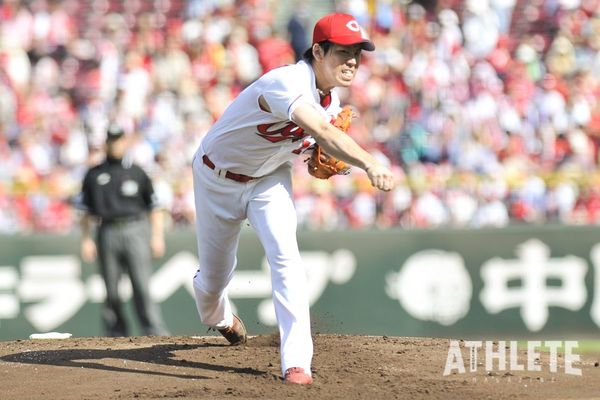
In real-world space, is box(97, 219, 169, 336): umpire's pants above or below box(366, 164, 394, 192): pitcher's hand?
below

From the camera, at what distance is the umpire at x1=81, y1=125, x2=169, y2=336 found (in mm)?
Answer: 11023

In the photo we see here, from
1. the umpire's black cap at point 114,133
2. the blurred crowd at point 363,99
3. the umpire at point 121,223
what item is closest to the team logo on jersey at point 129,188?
the umpire at point 121,223

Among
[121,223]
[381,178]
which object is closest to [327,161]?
[381,178]

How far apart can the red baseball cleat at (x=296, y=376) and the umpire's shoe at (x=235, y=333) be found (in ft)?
4.66

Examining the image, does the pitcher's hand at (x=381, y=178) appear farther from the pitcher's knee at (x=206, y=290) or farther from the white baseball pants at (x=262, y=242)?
the pitcher's knee at (x=206, y=290)

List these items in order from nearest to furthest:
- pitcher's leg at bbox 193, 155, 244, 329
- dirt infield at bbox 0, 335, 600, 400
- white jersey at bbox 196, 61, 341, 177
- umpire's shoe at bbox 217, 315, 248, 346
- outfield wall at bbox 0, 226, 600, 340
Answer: white jersey at bbox 196, 61, 341, 177, dirt infield at bbox 0, 335, 600, 400, pitcher's leg at bbox 193, 155, 244, 329, umpire's shoe at bbox 217, 315, 248, 346, outfield wall at bbox 0, 226, 600, 340

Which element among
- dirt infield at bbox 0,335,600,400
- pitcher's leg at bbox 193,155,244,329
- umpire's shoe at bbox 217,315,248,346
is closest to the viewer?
dirt infield at bbox 0,335,600,400

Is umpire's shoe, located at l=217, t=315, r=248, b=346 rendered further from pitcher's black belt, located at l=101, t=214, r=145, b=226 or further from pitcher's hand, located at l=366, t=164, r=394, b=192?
pitcher's black belt, located at l=101, t=214, r=145, b=226

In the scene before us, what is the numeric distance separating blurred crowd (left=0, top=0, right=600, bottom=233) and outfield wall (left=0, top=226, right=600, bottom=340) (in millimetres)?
519

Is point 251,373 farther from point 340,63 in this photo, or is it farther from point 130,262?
point 130,262

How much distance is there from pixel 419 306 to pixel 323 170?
6327 millimetres

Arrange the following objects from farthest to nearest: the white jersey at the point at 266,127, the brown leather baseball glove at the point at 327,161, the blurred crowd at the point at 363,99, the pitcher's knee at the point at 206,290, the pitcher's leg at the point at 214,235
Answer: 1. the blurred crowd at the point at 363,99
2. the pitcher's knee at the point at 206,290
3. the pitcher's leg at the point at 214,235
4. the brown leather baseball glove at the point at 327,161
5. the white jersey at the point at 266,127

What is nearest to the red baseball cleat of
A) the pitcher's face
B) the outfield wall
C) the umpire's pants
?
the pitcher's face

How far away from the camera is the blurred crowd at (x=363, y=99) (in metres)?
13.3
